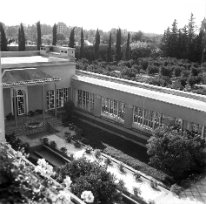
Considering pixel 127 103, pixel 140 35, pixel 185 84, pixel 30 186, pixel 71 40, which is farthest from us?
pixel 140 35

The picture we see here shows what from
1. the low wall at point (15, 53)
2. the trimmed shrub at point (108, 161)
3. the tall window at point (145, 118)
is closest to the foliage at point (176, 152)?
the trimmed shrub at point (108, 161)

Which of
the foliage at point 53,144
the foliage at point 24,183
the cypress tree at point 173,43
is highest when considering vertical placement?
the cypress tree at point 173,43

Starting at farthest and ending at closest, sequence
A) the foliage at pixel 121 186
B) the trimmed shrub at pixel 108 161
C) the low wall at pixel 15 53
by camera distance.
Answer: the low wall at pixel 15 53 < the trimmed shrub at pixel 108 161 < the foliage at pixel 121 186

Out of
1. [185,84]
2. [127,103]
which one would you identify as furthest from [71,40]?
[127,103]

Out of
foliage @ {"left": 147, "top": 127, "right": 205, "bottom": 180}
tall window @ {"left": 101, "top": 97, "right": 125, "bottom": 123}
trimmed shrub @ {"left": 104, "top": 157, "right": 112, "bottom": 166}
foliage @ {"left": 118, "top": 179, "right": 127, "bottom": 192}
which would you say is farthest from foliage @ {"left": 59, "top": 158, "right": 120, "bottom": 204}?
tall window @ {"left": 101, "top": 97, "right": 125, "bottom": 123}

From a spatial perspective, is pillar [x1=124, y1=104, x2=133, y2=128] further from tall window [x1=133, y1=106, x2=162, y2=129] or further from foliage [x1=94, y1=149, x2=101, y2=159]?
foliage [x1=94, y1=149, x2=101, y2=159]

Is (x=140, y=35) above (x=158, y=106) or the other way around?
above

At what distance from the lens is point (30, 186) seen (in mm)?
6883

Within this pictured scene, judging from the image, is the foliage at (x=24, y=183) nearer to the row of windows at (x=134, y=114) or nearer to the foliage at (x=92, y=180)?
the foliage at (x=92, y=180)

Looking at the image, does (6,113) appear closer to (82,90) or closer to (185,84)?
(82,90)

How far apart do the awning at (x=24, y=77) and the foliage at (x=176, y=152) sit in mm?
9827

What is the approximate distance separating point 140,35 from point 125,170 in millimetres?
87394

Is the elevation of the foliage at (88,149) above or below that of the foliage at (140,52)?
below

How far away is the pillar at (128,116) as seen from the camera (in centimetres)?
1906
